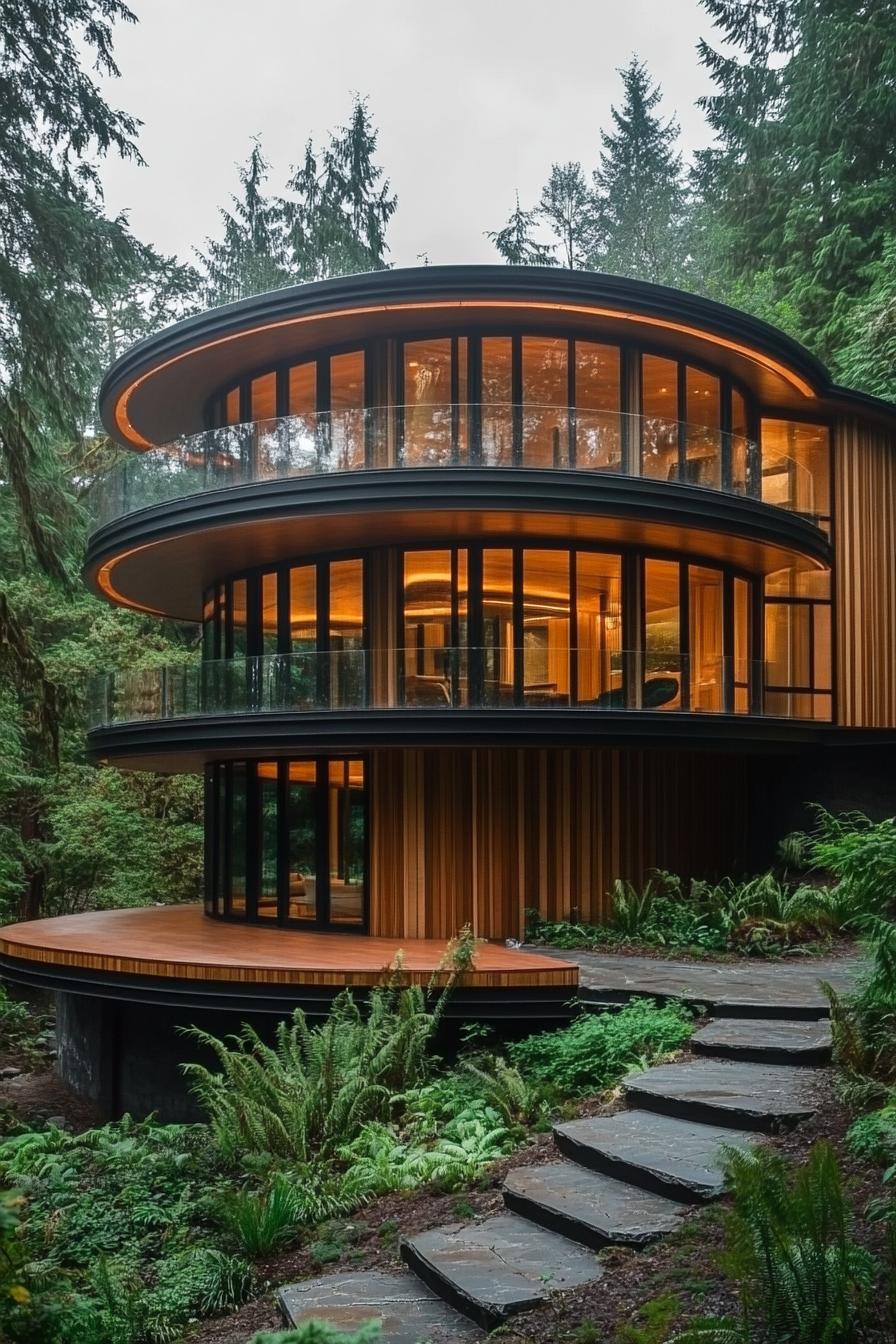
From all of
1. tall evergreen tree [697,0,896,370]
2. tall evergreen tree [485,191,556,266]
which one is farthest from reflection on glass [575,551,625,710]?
tall evergreen tree [485,191,556,266]

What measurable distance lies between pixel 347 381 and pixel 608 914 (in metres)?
9.33

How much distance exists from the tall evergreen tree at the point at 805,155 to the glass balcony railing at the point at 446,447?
14.5 metres

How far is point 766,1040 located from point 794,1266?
5218mm

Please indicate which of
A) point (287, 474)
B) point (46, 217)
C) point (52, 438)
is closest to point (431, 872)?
point (287, 474)

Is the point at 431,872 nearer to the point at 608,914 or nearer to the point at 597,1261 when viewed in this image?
the point at 608,914

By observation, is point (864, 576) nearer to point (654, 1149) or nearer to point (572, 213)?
point (654, 1149)

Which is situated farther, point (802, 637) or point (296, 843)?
point (802, 637)

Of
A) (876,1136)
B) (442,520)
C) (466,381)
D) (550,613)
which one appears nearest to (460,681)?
(550,613)

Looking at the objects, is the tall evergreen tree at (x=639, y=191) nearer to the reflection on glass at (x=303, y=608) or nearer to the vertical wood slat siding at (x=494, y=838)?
the reflection on glass at (x=303, y=608)

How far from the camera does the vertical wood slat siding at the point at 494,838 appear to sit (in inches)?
688

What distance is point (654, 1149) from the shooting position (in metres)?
8.14

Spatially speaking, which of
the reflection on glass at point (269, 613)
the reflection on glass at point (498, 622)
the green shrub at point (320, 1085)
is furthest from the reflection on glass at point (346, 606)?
the green shrub at point (320, 1085)

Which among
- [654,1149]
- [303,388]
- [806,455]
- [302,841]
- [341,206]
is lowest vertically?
[654,1149]

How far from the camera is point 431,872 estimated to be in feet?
57.4
